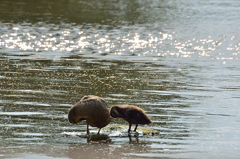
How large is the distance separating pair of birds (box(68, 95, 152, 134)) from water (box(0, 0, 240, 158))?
17.1 inches

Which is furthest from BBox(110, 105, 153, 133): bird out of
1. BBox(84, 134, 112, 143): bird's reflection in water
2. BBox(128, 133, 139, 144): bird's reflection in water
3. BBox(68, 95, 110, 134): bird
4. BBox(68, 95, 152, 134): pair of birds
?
BBox(84, 134, 112, 143): bird's reflection in water

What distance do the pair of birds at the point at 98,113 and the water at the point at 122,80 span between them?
0.44 meters

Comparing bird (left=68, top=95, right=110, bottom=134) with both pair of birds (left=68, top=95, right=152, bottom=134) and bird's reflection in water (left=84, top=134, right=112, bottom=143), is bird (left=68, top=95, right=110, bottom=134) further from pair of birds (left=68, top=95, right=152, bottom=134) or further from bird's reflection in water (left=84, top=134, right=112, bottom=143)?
bird's reflection in water (left=84, top=134, right=112, bottom=143)

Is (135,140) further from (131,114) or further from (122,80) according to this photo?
(122,80)

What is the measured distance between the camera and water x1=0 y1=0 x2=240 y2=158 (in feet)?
29.0

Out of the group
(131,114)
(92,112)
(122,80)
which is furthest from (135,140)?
(122,80)

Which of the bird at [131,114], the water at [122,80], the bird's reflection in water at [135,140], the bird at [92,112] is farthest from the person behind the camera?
the bird at [131,114]

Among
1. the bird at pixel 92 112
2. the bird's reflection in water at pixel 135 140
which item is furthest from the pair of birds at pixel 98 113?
the bird's reflection in water at pixel 135 140

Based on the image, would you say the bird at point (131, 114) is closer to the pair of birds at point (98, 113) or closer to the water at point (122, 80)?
the pair of birds at point (98, 113)

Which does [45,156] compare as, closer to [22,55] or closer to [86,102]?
[86,102]

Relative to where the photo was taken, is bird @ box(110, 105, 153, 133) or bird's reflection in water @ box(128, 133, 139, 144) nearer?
bird's reflection in water @ box(128, 133, 139, 144)

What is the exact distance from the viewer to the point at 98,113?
30.4 ft

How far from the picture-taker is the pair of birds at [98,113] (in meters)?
9.24

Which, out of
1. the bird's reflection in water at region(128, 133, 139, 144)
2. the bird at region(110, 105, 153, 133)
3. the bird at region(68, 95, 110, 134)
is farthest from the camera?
the bird at region(110, 105, 153, 133)
